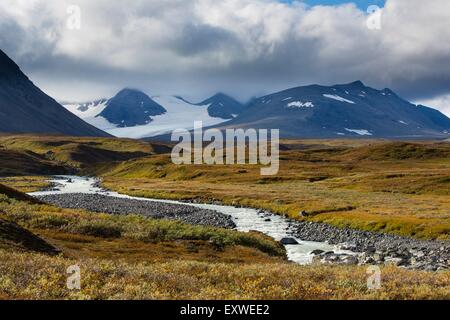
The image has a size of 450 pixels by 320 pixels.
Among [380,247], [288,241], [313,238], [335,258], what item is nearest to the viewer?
[335,258]

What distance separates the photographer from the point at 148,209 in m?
86.3

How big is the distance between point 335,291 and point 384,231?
159ft

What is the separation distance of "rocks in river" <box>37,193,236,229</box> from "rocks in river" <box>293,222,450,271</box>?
1247cm

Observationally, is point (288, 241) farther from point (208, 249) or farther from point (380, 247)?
point (208, 249)

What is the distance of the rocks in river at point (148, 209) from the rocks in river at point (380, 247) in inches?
491

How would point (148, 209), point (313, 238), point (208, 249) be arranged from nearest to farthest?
point (208, 249) → point (313, 238) → point (148, 209)

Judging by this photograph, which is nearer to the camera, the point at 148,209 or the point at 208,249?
the point at 208,249

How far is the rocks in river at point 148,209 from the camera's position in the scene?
Result: 7394 cm

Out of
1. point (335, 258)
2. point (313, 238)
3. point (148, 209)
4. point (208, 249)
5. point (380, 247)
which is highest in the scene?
point (208, 249)

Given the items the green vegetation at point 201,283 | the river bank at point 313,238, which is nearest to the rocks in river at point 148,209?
the river bank at point 313,238

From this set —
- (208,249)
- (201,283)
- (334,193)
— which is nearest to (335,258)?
(208,249)

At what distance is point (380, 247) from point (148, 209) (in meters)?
44.5
